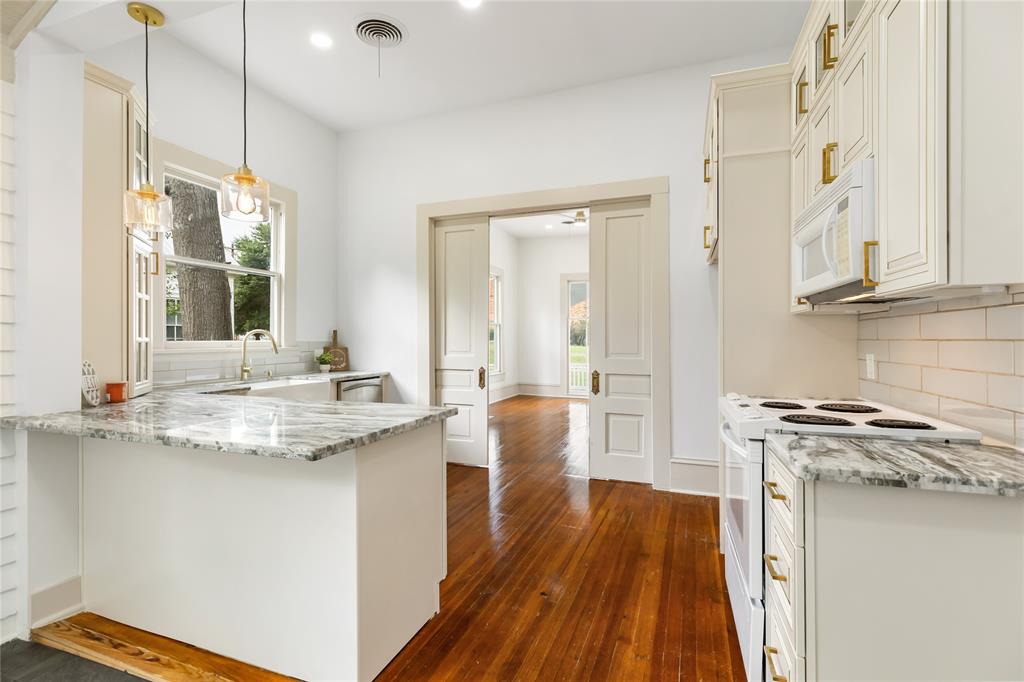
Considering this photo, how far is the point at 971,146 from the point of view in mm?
1188

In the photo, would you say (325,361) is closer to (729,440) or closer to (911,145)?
(729,440)

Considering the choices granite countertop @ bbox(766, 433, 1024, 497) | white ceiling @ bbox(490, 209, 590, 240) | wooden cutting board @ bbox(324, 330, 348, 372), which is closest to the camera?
granite countertop @ bbox(766, 433, 1024, 497)

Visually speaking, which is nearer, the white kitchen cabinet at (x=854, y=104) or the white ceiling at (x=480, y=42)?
the white kitchen cabinet at (x=854, y=104)

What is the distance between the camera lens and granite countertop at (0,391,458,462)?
1.40 m

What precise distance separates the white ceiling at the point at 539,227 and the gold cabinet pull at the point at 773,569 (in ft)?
21.3

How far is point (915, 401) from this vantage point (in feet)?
6.08

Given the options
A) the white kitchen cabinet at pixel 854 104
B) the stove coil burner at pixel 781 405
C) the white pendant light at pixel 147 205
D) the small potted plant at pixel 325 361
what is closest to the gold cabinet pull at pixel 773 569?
the stove coil burner at pixel 781 405

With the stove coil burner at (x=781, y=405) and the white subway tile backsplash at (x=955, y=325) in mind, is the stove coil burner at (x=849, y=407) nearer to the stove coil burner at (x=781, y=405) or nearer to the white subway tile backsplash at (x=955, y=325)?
the stove coil burner at (x=781, y=405)

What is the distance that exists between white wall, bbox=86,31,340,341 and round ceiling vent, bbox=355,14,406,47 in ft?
4.13

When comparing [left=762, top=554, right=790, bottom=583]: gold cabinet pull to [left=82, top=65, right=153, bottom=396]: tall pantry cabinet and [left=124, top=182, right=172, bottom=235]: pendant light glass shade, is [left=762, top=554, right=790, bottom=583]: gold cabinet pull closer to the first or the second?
[left=124, top=182, right=172, bottom=235]: pendant light glass shade

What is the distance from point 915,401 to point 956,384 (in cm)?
27

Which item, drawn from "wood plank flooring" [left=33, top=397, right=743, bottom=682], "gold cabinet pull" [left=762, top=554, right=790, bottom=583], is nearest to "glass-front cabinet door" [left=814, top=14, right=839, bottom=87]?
"gold cabinet pull" [left=762, top=554, right=790, bottom=583]

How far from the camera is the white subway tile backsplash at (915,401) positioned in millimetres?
1736

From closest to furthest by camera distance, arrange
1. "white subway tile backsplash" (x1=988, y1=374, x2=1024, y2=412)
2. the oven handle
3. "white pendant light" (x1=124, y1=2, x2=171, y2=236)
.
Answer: "white subway tile backsplash" (x1=988, y1=374, x2=1024, y2=412) → the oven handle → "white pendant light" (x1=124, y1=2, x2=171, y2=236)
